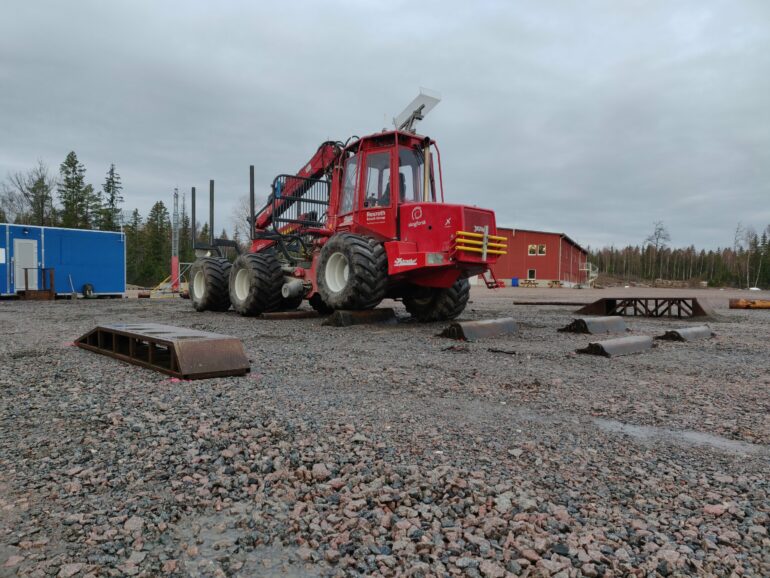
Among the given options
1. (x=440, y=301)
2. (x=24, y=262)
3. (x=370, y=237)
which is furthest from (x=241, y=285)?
(x=24, y=262)

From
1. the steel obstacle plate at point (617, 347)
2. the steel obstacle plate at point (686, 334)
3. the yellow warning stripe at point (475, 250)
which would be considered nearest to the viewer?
the steel obstacle plate at point (617, 347)

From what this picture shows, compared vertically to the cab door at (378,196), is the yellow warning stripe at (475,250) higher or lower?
lower

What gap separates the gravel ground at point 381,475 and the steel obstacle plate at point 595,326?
3.54 metres

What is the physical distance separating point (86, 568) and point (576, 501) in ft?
6.32

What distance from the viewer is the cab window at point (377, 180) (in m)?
9.05

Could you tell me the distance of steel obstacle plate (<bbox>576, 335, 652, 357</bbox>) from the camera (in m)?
6.04

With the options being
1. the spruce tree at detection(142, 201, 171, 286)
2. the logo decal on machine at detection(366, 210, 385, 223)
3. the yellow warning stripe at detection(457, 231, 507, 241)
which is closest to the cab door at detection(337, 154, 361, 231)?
the logo decal on machine at detection(366, 210, 385, 223)

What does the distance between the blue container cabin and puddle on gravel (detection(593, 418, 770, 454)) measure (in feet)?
71.7

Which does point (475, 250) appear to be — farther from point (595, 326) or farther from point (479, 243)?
point (595, 326)

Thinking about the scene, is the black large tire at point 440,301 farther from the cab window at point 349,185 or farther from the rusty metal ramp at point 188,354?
the rusty metal ramp at point 188,354

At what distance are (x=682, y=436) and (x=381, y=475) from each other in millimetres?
1982

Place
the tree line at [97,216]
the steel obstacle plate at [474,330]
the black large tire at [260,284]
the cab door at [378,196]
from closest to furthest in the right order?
the steel obstacle plate at [474,330]
the cab door at [378,196]
the black large tire at [260,284]
the tree line at [97,216]

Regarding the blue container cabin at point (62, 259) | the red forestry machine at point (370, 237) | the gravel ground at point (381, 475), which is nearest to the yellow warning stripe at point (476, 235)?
the red forestry machine at point (370, 237)

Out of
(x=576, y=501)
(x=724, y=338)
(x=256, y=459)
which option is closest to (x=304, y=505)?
(x=256, y=459)
